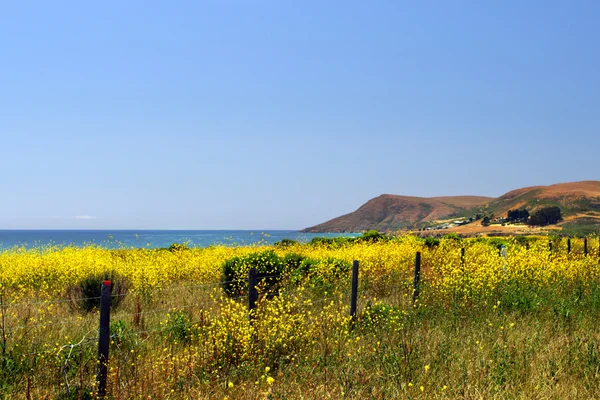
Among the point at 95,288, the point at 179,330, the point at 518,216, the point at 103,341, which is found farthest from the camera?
the point at 518,216

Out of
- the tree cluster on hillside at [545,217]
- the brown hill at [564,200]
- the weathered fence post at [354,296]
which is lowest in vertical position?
the weathered fence post at [354,296]

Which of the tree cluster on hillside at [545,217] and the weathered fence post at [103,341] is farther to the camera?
the tree cluster on hillside at [545,217]

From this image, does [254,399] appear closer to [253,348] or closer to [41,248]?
[253,348]

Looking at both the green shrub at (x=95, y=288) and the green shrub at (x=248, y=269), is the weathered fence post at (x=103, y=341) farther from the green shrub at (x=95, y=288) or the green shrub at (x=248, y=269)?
the green shrub at (x=248, y=269)

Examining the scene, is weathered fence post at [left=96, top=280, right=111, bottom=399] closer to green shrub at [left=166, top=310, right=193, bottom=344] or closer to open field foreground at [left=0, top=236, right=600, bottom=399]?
open field foreground at [left=0, top=236, right=600, bottom=399]

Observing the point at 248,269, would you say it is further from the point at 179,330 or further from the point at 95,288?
the point at 179,330

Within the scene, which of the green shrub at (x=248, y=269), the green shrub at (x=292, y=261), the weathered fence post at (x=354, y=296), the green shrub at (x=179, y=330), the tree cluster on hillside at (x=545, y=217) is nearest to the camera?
the green shrub at (x=179, y=330)

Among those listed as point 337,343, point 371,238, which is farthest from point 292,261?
point 371,238

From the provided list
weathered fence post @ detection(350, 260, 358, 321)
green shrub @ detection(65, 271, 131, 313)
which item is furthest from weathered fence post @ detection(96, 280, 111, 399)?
green shrub @ detection(65, 271, 131, 313)

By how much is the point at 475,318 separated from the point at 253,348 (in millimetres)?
4098

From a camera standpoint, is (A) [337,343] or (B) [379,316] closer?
(A) [337,343]

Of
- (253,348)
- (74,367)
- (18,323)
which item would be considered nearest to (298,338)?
(253,348)

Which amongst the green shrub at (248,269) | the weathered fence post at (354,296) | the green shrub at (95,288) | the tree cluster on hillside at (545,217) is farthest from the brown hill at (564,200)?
the green shrub at (95,288)

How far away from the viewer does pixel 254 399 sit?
5.23 meters
